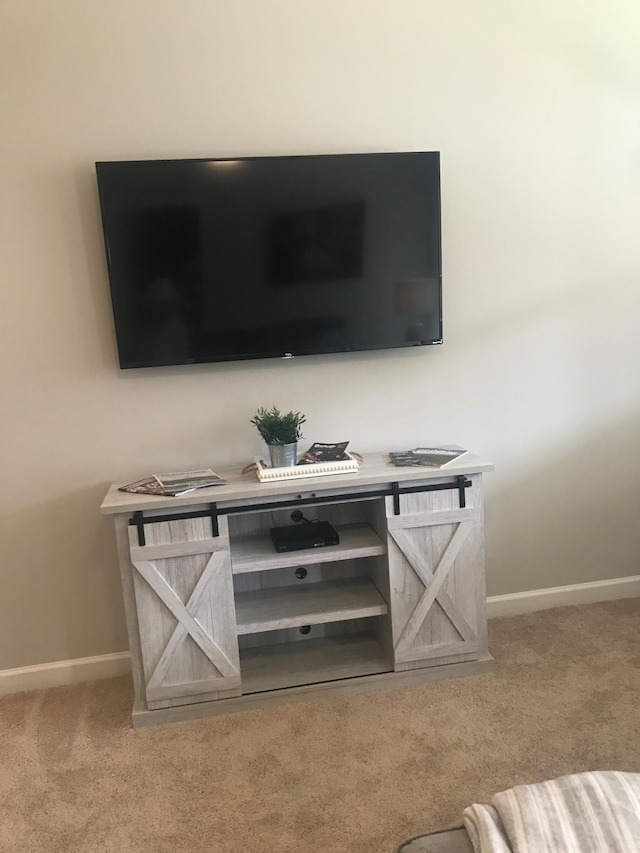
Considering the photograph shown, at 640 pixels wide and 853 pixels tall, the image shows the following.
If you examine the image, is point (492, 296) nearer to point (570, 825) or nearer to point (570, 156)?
point (570, 156)

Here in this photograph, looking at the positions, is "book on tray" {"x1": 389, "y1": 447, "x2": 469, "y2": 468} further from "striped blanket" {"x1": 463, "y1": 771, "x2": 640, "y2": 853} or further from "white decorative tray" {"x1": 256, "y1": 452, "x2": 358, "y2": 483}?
"striped blanket" {"x1": 463, "y1": 771, "x2": 640, "y2": 853}

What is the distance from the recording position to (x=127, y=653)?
2.67 m

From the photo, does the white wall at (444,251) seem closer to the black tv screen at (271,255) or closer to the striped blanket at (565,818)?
the black tv screen at (271,255)

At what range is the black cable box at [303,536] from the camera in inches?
93.2

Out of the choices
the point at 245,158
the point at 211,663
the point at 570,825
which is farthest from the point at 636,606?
the point at 245,158

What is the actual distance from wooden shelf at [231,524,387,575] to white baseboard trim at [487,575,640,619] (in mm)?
805

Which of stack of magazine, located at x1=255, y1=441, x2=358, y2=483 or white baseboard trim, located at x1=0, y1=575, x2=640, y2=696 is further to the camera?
white baseboard trim, located at x1=0, y1=575, x2=640, y2=696

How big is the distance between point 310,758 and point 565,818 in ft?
3.92

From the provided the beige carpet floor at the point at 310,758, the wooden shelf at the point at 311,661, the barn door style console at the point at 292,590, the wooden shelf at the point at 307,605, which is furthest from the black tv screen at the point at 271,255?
the beige carpet floor at the point at 310,758

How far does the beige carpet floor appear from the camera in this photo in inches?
71.6

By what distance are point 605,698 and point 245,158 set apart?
223 centimetres

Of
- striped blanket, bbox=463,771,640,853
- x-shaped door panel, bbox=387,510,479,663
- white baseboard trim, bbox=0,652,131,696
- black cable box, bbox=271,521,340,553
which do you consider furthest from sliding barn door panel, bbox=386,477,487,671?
striped blanket, bbox=463,771,640,853

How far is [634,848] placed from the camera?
97 centimetres

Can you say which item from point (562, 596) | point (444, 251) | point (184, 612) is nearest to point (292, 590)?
point (184, 612)
